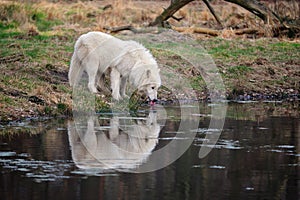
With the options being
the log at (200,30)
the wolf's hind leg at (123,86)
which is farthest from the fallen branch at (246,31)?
the wolf's hind leg at (123,86)

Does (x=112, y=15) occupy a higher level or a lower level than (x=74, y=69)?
higher

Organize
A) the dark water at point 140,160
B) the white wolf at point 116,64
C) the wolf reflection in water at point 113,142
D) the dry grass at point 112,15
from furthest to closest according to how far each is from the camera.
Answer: the dry grass at point 112,15 → the white wolf at point 116,64 → the wolf reflection in water at point 113,142 → the dark water at point 140,160

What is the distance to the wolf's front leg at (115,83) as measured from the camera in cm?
1474

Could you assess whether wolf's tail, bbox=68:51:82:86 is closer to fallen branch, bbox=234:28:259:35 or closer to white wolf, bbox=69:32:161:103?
white wolf, bbox=69:32:161:103

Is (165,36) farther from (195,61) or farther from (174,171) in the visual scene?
(174,171)

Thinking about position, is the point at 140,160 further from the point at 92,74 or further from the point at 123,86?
the point at 123,86

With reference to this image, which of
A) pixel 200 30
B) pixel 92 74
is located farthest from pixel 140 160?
pixel 200 30

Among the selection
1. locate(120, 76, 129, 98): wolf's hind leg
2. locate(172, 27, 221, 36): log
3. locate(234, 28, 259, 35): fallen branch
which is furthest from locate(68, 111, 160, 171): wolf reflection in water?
locate(234, 28, 259, 35): fallen branch

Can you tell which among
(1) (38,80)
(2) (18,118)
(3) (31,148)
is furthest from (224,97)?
(3) (31,148)

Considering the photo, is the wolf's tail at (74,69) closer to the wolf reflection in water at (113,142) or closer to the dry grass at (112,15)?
the wolf reflection in water at (113,142)

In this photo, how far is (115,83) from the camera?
14.8 metres

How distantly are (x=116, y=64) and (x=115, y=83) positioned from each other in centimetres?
39

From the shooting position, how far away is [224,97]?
55.4 ft

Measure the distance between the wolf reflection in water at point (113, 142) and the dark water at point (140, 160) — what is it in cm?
1
